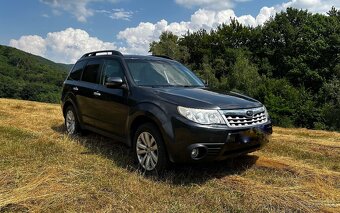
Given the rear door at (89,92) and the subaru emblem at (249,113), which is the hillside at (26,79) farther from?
the subaru emblem at (249,113)

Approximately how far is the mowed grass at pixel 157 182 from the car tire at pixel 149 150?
0.56 ft

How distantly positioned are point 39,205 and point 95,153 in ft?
8.09

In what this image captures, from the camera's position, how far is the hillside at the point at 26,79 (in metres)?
48.9

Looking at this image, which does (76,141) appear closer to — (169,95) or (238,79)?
(169,95)

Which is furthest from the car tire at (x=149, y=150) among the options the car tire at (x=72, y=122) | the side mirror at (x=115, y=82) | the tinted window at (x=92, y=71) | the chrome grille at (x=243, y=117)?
the car tire at (x=72, y=122)

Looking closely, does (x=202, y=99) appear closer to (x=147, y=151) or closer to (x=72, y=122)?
(x=147, y=151)

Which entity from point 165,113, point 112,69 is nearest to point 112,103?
point 112,69

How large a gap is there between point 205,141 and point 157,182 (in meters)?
0.89

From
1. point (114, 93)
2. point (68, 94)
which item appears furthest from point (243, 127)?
point (68, 94)

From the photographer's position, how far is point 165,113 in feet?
16.9

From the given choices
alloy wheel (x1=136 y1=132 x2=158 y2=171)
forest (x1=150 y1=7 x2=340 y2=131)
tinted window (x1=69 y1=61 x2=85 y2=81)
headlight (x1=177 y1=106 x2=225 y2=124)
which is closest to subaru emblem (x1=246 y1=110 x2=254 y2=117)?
headlight (x1=177 y1=106 x2=225 y2=124)

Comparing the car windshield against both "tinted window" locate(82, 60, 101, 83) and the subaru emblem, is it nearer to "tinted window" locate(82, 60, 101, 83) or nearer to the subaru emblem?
"tinted window" locate(82, 60, 101, 83)

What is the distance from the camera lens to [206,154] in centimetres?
496

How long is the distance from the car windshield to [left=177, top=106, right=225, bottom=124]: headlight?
4.11 ft
